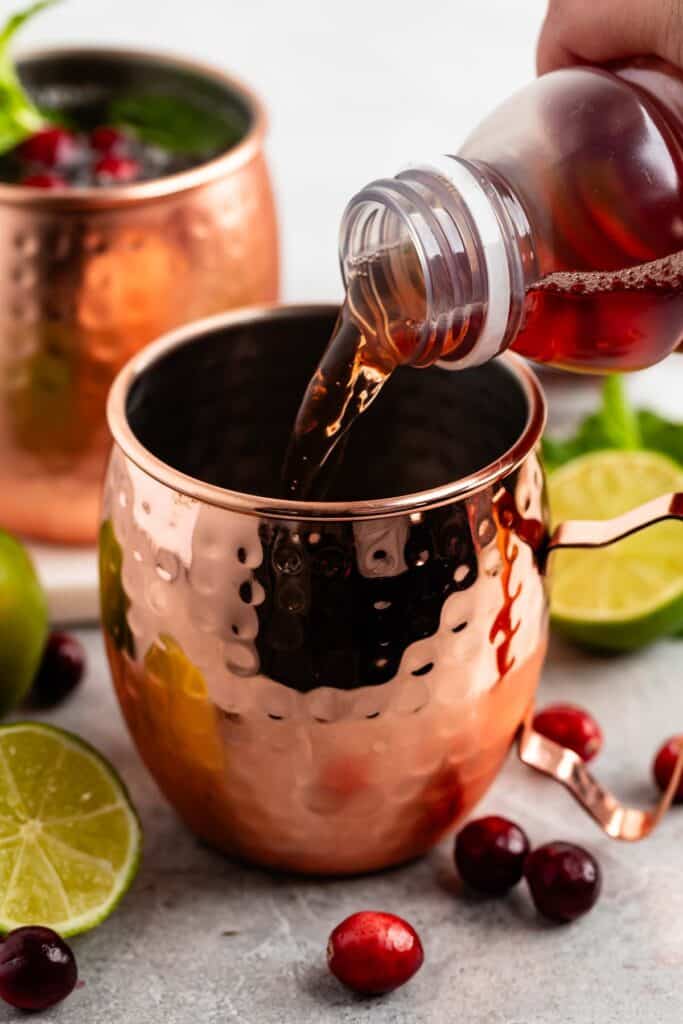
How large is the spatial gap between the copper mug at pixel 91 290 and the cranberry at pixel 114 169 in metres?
0.07

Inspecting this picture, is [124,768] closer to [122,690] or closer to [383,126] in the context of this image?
[122,690]

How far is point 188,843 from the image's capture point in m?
1.14

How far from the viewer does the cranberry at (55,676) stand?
1.28 meters

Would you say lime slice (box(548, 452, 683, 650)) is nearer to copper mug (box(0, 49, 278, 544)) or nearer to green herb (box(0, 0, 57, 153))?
copper mug (box(0, 49, 278, 544))

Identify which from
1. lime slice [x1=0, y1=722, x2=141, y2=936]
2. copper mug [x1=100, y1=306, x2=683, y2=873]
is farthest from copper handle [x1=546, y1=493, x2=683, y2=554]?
lime slice [x1=0, y1=722, x2=141, y2=936]

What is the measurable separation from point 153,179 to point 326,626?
668 mm

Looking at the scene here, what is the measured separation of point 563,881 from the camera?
1047mm

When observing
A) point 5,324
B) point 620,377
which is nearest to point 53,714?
point 5,324

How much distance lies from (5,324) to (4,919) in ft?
1.88

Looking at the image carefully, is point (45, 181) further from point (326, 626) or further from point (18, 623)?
point (326, 626)

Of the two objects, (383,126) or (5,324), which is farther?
(383,126)

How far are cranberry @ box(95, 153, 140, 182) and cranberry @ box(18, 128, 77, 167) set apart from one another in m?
0.04

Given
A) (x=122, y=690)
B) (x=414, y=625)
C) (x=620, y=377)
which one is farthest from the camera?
(x=620, y=377)

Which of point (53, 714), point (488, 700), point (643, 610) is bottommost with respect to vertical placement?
point (53, 714)
